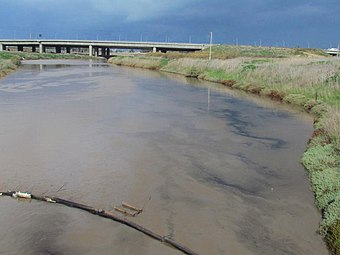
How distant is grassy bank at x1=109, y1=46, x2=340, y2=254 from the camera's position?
7.65m

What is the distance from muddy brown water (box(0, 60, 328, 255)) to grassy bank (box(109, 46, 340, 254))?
350 millimetres

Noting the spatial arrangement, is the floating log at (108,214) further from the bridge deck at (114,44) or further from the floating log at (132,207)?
the bridge deck at (114,44)

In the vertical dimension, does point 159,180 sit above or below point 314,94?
below

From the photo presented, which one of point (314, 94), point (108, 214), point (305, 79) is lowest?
point (108, 214)

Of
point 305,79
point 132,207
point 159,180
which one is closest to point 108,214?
point 132,207

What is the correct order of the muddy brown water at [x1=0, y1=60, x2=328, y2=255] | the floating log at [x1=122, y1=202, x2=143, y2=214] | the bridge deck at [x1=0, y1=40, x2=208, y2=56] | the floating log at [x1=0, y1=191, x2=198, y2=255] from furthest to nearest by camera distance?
the bridge deck at [x1=0, y1=40, x2=208, y2=56], the floating log at [x1=122, y1=202, x2=143, y2=214], the muddy brown water at [x1=0, y1=60, x2=328, y2=255], the floating log at [x1=0, y1=191, x2=198, y2=255]

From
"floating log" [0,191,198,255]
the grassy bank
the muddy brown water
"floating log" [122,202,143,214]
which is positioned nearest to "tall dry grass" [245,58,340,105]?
the grassy bank

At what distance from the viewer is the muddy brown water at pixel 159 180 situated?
639 cm

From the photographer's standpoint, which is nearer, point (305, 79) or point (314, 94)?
point (314, 94)

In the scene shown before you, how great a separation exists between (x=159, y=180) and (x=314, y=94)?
50.9 feet

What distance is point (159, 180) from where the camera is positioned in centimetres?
913

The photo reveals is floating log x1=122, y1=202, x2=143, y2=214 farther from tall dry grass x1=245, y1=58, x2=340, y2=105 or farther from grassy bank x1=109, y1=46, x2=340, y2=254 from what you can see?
tall dry grass x1=245, y1=58, x2=340, y2=105

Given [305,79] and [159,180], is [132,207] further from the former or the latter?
[305,79]

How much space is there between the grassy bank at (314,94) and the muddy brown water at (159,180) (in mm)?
350
